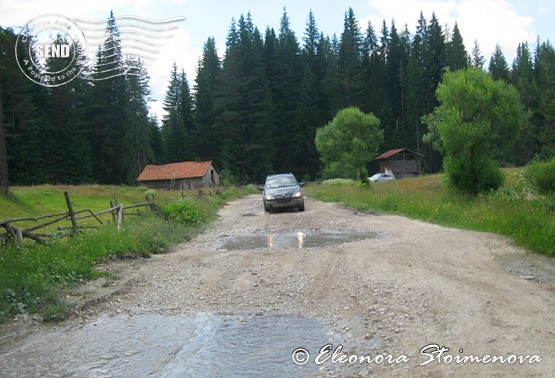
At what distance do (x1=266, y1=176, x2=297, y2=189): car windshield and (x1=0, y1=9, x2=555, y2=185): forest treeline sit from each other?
147 ft

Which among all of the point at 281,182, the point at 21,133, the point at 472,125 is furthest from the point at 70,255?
the point at 21,133

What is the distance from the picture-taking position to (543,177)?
14727 mm

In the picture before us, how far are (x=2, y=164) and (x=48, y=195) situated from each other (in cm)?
939

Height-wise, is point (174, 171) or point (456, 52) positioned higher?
point (456, 52)

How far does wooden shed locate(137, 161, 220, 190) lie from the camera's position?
6588cm

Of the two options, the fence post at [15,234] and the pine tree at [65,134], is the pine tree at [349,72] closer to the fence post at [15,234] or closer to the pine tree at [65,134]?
the pine tree at [65,134]

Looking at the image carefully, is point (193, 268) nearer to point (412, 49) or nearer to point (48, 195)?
point (48, 195)

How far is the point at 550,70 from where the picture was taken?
69.1 metres

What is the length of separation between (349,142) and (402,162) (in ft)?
51.6

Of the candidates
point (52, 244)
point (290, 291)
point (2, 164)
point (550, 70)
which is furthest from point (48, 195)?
point (550, 70)

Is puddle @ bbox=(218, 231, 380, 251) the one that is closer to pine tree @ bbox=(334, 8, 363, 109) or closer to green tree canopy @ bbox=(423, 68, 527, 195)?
green tree canopy @ bbox=(423, 68, 527, 195)

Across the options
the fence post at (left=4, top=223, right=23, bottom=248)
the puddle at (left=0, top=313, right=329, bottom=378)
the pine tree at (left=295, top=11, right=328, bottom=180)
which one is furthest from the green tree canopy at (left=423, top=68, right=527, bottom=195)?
the pine tree at (left=295, top=11, right=328, bottom=180)

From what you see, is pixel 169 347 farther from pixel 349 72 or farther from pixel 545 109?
pixel 349 72

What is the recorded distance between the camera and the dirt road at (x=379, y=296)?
14.9 ft
